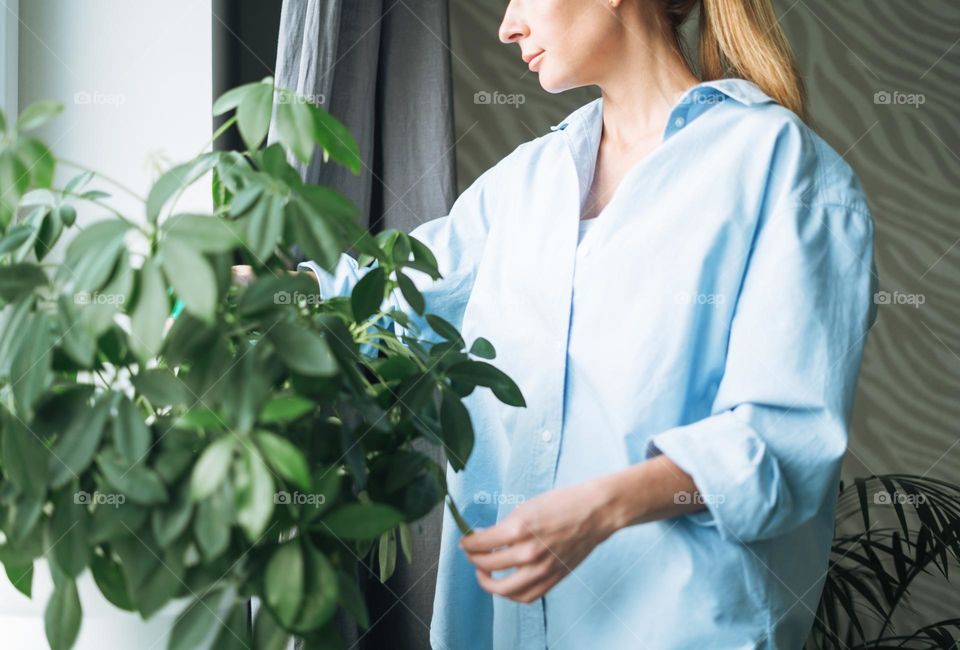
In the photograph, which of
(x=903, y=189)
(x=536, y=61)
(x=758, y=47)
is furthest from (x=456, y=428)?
(x=903, y=189)

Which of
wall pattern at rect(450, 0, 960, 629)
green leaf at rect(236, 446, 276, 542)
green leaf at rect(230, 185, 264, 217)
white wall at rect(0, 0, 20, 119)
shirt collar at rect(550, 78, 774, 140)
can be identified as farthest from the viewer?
wall pattern at rect(450, 0, 960, 629)

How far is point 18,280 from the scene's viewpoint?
65cm

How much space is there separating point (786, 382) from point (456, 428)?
0.33m

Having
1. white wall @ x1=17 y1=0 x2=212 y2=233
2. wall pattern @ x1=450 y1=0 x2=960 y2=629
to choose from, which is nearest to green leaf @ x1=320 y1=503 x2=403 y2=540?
white wall @ x1=17 y1=0 x2=212 y2=233

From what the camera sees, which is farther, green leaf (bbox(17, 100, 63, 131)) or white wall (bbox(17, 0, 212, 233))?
white wall (bbox(17, 0, 212, 233))

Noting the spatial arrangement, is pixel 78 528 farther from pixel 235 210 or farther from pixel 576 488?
pixel 576 488

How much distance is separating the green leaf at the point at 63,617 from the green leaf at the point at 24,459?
109 millimetres

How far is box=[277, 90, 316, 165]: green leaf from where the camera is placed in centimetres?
71

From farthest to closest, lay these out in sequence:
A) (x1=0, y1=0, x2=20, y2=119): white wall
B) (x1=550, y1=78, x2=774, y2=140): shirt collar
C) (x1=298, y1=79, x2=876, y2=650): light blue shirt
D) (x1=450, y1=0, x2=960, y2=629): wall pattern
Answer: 1. (x1=450, y1=0, x2=960, y2=629): wall pattern
2. (x1=0, y1=0, x2=20, y2=119): white wall
3. (x1=550, y1=78, x2=774, y2=140): shirt collar
4. (x1=298, y1=79, x2=876, y2=650): light blue shirt

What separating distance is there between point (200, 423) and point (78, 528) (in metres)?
0.13

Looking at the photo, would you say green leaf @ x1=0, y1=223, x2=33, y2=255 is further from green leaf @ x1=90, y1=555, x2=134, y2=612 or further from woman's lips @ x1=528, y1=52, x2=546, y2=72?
woman's lips @ x1=528, y1=52, x2=546, y2=72

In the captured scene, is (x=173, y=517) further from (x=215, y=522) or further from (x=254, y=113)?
(x=254, y=113)

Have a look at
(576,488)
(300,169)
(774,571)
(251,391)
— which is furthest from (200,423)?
(300,169)

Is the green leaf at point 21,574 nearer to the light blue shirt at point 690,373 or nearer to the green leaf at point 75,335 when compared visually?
the green leaf at point 75,335
